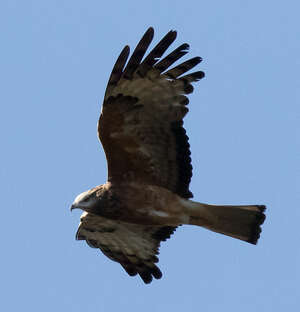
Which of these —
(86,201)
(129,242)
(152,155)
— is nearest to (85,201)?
(86,201)

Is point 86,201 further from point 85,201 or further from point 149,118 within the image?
point 149,118

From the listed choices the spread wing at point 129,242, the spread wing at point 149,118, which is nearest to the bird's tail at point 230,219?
the spread wing at point 149,118

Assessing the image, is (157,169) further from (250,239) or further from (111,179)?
(250,239)

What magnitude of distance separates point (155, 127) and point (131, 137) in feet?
1.09

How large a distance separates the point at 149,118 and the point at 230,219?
1.67m

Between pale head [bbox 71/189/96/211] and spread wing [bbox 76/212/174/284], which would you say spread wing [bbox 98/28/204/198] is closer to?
pale head [bbox 71/189/96/211]

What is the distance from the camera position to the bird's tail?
11.5 meters

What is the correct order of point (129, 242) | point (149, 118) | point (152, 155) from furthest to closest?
point (129, 242), point (152, 155), point (149, 118)

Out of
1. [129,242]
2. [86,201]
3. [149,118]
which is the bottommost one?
[129,242]

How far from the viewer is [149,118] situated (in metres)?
11.3

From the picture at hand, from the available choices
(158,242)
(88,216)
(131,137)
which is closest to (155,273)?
(158,242)

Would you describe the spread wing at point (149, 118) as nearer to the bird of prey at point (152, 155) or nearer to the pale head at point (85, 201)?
the bird of prey at point (152, 155)

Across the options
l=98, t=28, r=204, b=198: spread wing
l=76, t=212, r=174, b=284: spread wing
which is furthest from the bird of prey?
l=76, t=212, r=174, b=284: spread wing

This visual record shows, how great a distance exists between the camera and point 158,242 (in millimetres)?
12320
